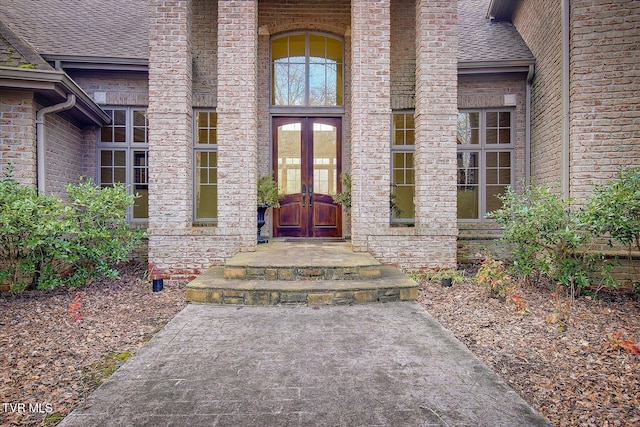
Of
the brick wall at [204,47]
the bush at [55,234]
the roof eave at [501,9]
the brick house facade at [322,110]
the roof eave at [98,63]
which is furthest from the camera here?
the roof eave at [501,9]

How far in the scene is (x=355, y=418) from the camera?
80.9 inches

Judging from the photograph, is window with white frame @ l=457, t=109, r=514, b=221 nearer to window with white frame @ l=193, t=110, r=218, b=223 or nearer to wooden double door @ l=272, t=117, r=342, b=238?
wooden double door @ l=272, t=117, r=342, b=238

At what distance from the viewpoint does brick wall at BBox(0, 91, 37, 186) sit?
542 cm

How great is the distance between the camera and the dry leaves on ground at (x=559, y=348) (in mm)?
2293

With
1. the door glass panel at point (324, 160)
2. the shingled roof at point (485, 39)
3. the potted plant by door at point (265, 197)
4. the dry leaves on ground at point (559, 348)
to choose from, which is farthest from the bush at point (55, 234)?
the shingled roof at point (485, 39)

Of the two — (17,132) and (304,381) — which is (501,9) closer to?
(304,381)

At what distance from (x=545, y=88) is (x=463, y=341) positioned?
5.44m

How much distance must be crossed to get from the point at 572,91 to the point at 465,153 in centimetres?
232

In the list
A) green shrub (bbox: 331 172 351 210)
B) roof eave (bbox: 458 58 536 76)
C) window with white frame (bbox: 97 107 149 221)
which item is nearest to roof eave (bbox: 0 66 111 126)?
window with white frame (bbox: 97 107 149 221)

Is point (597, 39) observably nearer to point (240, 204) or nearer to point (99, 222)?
point (240, 204)

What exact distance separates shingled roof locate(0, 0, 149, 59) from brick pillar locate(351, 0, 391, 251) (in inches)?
164

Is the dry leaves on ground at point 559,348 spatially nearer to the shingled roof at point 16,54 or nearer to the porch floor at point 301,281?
the porch floor at point 301,281

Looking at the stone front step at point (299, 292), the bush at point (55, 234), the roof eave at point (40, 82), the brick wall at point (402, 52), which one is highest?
the brick wall at point (402, 52)

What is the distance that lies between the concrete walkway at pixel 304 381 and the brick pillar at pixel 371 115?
244 centimetres
